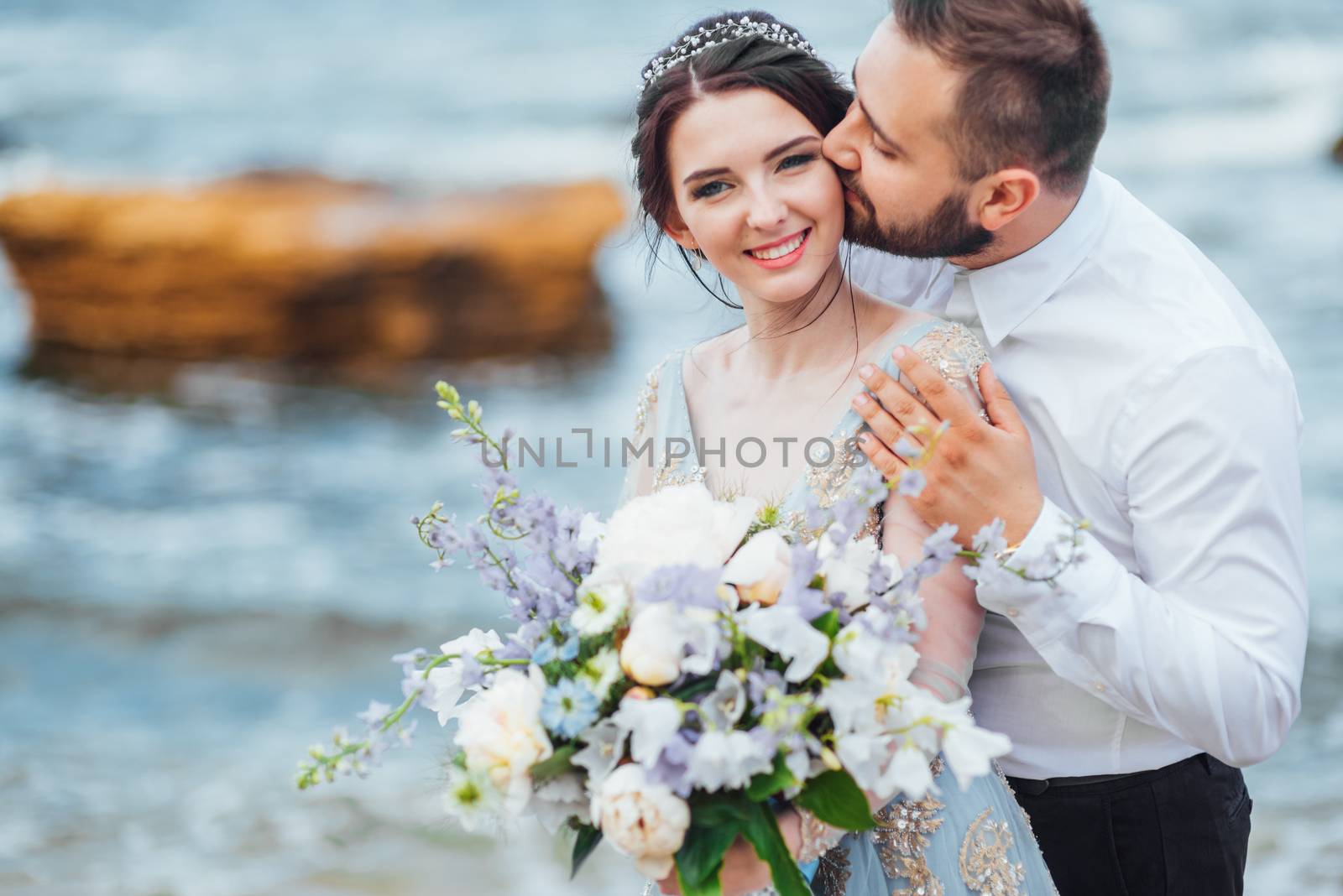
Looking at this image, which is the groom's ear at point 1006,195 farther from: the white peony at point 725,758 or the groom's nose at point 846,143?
the white peony at point 725,758

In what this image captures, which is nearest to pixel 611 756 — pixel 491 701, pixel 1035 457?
pixel 491 701

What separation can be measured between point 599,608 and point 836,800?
0.37m

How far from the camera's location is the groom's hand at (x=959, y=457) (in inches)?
73.2

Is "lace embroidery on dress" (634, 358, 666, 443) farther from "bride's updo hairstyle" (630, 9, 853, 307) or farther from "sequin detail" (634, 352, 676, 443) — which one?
"bride's updo hairstyle" (630, 9, 853, 307)

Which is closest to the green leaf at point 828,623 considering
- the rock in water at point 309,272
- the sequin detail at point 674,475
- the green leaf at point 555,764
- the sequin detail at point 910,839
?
the green leaf at point 555,764

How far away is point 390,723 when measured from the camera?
1.56 meters

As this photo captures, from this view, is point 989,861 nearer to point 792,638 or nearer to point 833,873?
point 833,873

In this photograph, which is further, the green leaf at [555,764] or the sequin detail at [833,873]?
the sequin detail at [833,873]

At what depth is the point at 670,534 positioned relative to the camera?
5.09 ft

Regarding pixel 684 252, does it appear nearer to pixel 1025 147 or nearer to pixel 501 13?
pixel 1025 147

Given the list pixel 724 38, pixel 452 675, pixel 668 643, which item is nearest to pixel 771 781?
pixel 668 643

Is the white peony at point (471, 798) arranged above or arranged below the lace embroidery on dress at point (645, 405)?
below

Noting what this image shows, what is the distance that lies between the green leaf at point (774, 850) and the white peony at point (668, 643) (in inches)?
8.5

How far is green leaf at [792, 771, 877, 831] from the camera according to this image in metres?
1.51
